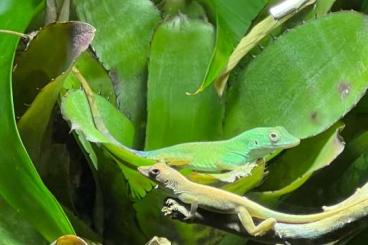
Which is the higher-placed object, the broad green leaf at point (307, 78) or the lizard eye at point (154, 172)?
the broad green leaf at point (307, 78)

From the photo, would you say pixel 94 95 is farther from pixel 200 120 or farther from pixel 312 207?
pixel 312 207

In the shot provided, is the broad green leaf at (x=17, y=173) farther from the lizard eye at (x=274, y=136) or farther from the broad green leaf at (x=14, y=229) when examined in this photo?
the lizard eye at (x=274, y=136)

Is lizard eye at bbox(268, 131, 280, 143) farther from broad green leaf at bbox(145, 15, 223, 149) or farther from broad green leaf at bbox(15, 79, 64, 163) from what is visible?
broad green leaf at bbox(15, 79, 64, 163)

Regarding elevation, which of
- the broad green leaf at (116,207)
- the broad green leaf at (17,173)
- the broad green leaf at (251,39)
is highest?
the broad green leaf at (251,39)

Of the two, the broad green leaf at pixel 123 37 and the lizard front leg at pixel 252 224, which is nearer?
the lizard front leg at pixel 252 224

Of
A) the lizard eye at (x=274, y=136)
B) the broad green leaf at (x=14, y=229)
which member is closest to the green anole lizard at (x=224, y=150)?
the lizard eye at (x=274, y=136)

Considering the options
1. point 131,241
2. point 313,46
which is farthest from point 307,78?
point 131,241

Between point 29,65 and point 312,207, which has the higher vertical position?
point 29,65

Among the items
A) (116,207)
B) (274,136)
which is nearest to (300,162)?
(274,136)
